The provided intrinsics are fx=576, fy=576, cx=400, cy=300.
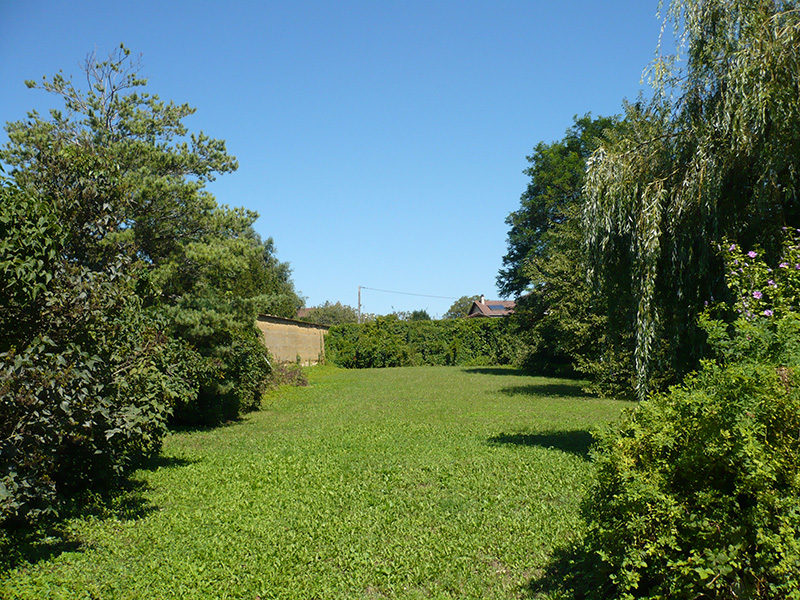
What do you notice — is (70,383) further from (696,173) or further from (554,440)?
(554,440)

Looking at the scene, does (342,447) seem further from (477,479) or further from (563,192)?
(563,192)

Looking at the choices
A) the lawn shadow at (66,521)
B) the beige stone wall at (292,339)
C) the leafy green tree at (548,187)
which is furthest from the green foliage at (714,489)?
the leafy green tree at (548,187)

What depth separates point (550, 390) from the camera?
67.0 feet

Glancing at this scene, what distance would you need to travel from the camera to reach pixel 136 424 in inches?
212

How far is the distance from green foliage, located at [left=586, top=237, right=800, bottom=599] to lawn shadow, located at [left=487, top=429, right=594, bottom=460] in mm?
5421

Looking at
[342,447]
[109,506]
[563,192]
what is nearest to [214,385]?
[342,447]

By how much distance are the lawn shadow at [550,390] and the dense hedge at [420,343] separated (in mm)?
13994

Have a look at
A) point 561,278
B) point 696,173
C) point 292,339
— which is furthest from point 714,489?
point 292,339

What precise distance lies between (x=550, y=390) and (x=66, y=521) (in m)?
17.1

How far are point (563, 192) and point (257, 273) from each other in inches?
705

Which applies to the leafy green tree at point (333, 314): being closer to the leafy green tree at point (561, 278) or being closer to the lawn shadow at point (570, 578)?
the leafy green tree at point (561, 278)

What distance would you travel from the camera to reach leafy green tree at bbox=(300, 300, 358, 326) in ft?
269

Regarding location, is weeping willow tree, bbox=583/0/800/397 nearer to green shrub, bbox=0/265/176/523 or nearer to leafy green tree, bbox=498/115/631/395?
leafy green tree, bbox=498/115/631/395

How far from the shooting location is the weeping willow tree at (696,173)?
667 centimetres
